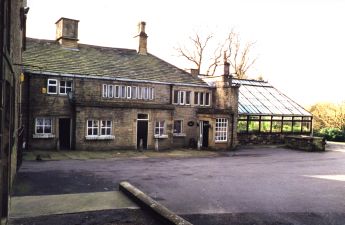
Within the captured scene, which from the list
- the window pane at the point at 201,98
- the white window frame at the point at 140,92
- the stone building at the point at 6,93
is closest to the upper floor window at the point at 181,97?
the window pane at the point at 201,98

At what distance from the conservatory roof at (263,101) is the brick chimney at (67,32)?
14.6m

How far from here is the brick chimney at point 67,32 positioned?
84.2 ft

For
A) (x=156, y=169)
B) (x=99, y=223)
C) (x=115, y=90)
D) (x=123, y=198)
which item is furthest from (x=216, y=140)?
(x=99, y=223)

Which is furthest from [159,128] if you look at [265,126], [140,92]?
[265,126]

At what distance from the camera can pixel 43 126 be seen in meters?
21.7

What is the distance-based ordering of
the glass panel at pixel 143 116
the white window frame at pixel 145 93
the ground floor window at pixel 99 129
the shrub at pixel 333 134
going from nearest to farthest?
1. the ground floor window at pixel 99 129
2. the glass panel at pixel 143 116
3. the white window frame at pixel 145 93
4. the shrub at pixel 333 134

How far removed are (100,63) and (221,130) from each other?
10.6 m

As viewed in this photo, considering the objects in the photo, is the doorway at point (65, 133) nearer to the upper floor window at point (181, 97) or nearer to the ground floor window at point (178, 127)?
the ground floor window at point (178, 127)

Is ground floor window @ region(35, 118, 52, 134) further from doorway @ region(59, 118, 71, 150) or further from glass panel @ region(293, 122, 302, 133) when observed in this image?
glass panel @ region(293, 122, 302, 133)

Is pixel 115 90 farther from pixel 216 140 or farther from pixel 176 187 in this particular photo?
pixel 176 187

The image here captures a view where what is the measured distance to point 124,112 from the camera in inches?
944

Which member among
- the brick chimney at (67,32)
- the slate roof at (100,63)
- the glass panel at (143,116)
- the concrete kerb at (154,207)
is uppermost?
the brick chimney at (67,32)

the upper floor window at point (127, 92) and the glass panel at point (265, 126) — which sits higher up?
the upper floor window at point (127, 92)

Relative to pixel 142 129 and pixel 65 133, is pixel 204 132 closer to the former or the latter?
pixel 142 129
